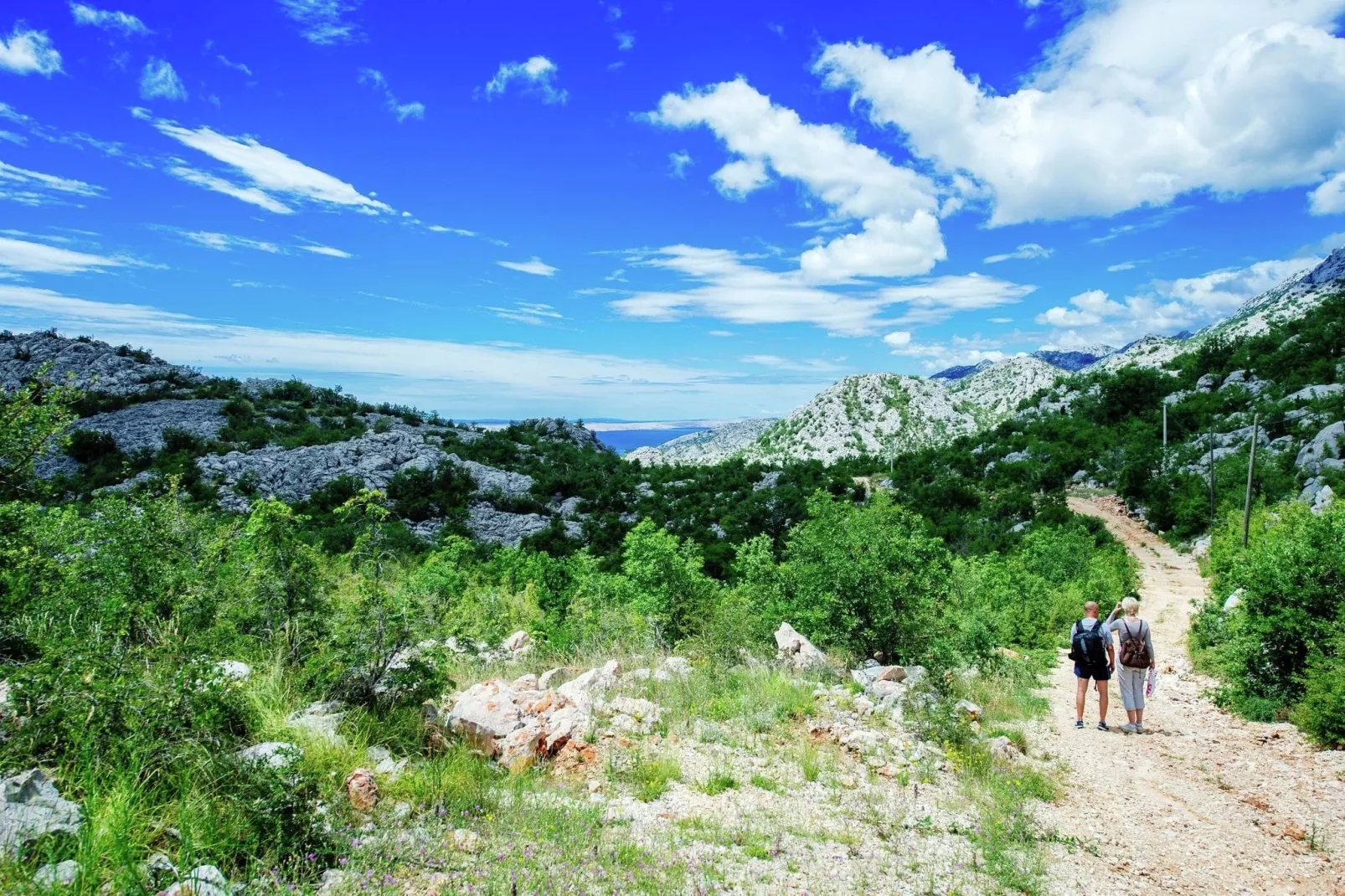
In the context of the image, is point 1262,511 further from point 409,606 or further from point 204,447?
point 204,447

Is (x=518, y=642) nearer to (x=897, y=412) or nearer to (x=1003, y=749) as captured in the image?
(x=1003, y=749)

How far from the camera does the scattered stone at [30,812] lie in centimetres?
362

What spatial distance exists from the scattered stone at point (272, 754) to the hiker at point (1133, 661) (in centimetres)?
1029

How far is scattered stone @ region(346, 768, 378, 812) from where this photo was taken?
4.93m

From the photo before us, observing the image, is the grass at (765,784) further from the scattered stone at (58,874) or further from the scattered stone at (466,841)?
the scattered stone at (58,874)

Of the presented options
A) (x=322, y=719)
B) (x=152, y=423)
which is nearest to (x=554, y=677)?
(x=322, y=719)

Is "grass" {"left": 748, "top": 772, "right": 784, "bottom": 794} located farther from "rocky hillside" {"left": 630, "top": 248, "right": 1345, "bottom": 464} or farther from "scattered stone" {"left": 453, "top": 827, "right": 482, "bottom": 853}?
"rocky hillside" {"left": 630, "top": 248, "right": 1345, "bottom": 464}

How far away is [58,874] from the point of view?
11.4 ft

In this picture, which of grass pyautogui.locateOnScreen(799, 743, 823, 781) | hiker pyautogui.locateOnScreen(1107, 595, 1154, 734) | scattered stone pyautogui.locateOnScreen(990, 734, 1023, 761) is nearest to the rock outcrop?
grass pyautogui.locateOnScreen(799, 743, 823, 781)

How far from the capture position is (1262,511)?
2289cm

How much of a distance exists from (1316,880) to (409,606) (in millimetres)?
8466

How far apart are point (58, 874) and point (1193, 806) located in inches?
372

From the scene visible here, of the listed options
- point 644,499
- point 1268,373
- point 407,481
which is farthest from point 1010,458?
point 407,481

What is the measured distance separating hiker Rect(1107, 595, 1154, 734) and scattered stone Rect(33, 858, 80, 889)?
1130 centimetres
